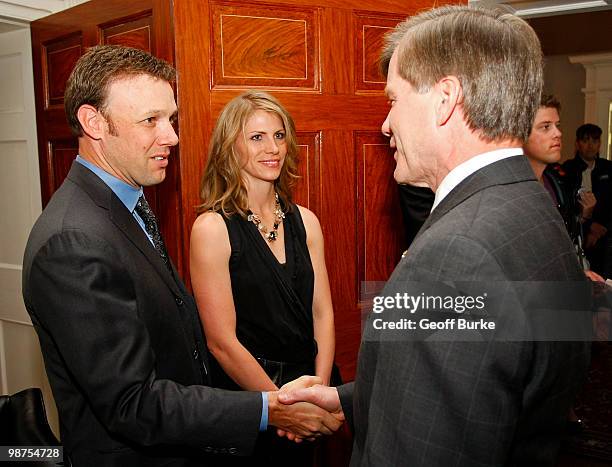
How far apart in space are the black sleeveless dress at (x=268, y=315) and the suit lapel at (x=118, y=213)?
50 centimetres

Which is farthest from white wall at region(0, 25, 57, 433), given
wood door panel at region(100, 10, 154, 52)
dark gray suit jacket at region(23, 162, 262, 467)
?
dark gray suit jacket at region(23, 162, 262, 467)

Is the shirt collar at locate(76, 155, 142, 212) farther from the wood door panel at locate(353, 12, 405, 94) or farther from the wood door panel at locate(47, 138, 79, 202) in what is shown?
the wood door panel at locate(353, 12, 405, 94)

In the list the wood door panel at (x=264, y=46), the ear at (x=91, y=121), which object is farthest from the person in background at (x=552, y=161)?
the ear at (x=91, y=121)

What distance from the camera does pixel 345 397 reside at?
64.1 inches

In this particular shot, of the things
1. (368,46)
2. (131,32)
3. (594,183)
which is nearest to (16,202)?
(131,32)

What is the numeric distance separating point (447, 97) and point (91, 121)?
90 centimetres

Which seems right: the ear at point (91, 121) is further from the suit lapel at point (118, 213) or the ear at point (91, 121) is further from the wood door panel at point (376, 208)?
the wood door panel at point (376, 208)

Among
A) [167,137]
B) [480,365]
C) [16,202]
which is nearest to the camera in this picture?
[480,365]

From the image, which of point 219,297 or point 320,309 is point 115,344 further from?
point 320,309

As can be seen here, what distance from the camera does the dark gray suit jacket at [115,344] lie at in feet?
4.22

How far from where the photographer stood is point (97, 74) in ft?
4.85

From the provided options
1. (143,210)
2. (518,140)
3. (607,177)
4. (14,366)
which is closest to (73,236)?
(143,210)

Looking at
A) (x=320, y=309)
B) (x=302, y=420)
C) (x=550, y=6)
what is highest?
(x=550, y=6)

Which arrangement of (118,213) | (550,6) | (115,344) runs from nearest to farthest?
(115,344) < (118,213) < (550,6)
